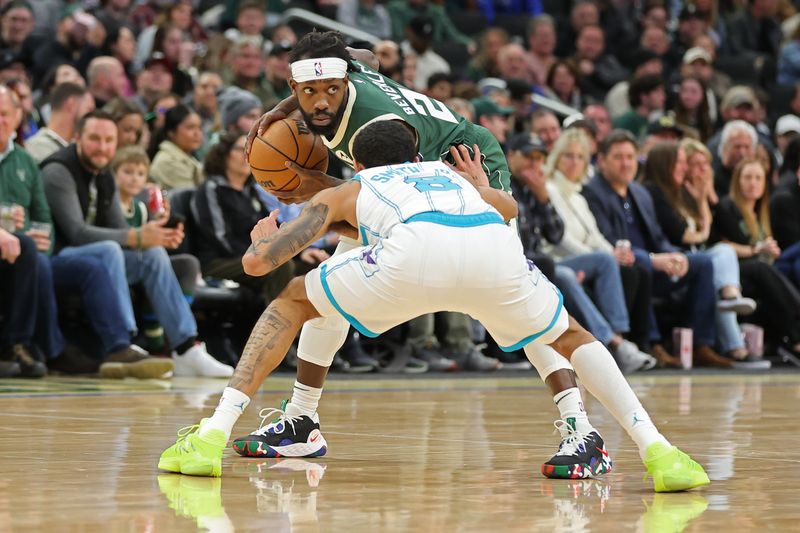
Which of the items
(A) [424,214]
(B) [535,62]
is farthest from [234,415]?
(B) [535,62]

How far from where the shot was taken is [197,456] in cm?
474

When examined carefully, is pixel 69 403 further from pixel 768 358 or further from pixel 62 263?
pixel 768 358

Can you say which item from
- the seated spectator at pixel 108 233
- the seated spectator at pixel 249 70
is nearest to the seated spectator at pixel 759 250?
the seated spectator at pixel 249 70

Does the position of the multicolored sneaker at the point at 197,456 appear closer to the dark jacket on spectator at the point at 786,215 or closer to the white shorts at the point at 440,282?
the white shorts at the point at 440,282

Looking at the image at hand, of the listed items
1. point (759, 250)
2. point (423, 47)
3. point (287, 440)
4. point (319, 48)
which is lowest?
point (759, 250)

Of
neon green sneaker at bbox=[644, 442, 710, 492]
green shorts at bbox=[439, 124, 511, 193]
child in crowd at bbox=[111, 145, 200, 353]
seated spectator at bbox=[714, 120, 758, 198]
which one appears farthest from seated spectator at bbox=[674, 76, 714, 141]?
neon green sneaker at bbox=[644, 442, 710, 492]

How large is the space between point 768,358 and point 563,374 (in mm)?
8203

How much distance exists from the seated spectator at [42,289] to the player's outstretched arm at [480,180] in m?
4.52

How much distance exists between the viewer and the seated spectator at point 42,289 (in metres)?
9.30

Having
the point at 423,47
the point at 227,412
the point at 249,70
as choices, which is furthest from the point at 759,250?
the point at 227,412

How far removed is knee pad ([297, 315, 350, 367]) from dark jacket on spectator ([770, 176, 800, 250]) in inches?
334

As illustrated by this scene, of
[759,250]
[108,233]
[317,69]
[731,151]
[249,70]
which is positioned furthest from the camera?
[731,151]

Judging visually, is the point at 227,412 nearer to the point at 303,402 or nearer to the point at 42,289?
the point at 303,402

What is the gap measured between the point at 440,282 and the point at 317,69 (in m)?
1.10
